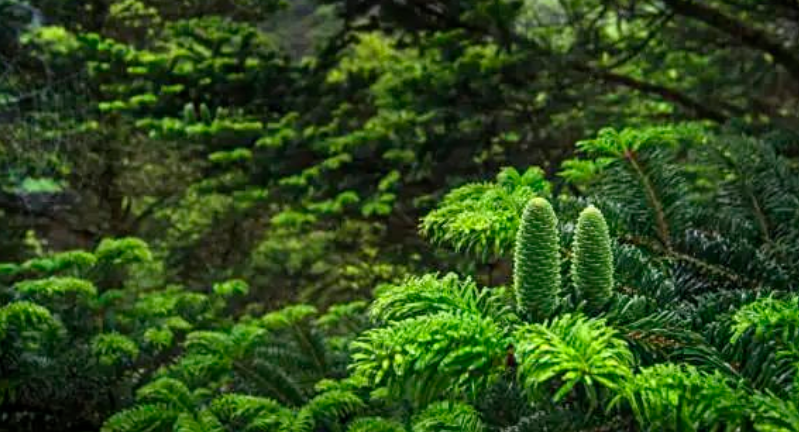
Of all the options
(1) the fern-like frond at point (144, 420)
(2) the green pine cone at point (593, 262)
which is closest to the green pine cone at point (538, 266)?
(2) the green pine cone at point (593, 262)

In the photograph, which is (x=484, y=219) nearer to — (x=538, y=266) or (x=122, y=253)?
(x=538, y=266)

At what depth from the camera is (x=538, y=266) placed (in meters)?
1.09

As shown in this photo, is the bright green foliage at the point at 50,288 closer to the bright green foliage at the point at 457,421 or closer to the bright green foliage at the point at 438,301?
the bright green foliage at the point at 457,421

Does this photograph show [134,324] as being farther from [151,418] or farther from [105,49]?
[105,49]

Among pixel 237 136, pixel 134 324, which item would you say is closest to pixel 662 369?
pixel 134 324

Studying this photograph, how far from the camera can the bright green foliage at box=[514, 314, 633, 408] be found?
0.88 metres

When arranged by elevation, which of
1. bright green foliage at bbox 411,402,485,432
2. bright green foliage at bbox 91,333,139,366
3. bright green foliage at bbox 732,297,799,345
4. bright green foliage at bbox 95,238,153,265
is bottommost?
bright green foliage at bbox 91,333,139,366

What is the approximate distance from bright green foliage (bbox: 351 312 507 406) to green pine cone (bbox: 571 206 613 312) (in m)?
0.18

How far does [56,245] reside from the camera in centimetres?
869

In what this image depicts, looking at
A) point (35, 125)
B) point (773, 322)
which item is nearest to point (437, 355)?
point (773, 322)

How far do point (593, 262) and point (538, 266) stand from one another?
88mm

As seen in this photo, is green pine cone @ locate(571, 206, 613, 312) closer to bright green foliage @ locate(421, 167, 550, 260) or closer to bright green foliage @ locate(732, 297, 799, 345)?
bright green foliage @ locate(732, 297, 799, 345)

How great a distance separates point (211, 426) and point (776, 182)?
195 cm

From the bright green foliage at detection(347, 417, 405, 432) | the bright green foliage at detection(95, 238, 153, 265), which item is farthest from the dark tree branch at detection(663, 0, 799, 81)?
the bright green foliage at detection(347, 417, 405, 432)
